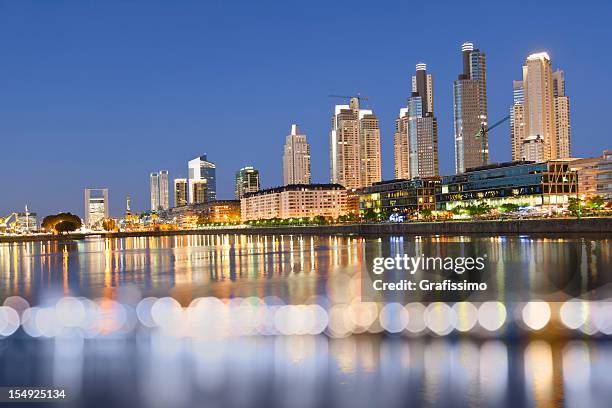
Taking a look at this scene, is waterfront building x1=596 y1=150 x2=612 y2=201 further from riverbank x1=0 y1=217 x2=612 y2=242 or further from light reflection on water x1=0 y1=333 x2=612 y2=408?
light reflection on water x1=0 y1=333 x2=612 y2=408

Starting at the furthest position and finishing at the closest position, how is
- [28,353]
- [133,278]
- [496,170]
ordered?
[496,170] < [133,278] < [28,353]

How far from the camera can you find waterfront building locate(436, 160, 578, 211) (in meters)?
147

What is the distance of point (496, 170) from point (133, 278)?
135m

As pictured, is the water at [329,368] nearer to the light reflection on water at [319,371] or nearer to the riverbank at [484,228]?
the light reflection on water at [319,371]

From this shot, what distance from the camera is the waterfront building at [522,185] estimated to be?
14738 cm

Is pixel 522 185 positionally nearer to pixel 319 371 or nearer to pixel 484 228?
pixel 484 228

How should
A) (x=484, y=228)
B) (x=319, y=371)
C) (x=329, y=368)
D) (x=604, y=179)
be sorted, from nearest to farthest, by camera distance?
(x=319, y=371), (x=329, y=368), (x=484, y=228), (x=604, y=179)

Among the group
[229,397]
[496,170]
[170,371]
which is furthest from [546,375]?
[496,170]

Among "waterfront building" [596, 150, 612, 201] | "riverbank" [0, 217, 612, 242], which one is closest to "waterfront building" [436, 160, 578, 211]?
"waterfront building" [596, 150, 612, 201]

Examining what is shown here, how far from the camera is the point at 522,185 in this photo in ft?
501

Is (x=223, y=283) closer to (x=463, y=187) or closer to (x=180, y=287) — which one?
(x=180, y=287)

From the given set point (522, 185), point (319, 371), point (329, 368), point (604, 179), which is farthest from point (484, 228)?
point (319, 371)

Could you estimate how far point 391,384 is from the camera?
588 inches

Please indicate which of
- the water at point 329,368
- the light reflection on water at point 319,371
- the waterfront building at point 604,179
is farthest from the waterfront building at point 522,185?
the light reflection on water at point 319,371
